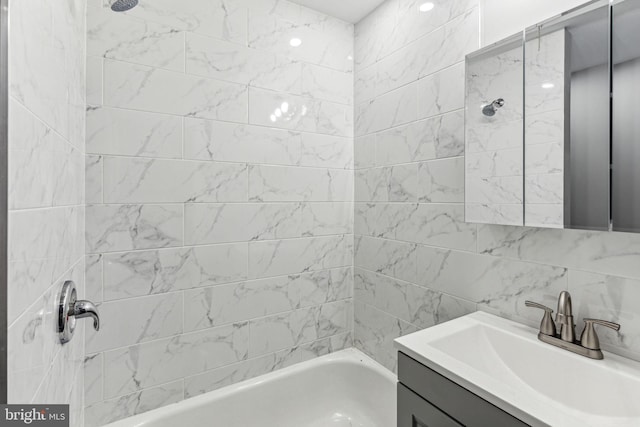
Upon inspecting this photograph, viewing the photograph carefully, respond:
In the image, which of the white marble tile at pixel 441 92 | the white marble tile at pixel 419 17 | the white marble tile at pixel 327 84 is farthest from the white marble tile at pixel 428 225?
the white marble tile at pixel 419 17

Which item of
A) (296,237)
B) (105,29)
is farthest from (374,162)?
(105,29)

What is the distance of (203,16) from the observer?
1.59m

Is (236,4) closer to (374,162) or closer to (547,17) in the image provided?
(374,162)

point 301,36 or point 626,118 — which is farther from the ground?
point 301,36

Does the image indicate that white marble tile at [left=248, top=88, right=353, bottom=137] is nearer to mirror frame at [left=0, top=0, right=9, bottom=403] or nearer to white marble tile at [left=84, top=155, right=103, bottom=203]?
white marble tile at [left=84, top=155, right=103, bottom=203]

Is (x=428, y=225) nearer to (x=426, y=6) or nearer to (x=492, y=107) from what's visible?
(x=492, y=107)

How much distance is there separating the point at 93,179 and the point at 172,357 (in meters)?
0.92

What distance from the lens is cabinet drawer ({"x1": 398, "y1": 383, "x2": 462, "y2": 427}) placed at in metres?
0.96

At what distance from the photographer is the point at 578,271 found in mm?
1063

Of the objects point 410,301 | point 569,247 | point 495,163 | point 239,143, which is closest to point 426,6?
point 495,163

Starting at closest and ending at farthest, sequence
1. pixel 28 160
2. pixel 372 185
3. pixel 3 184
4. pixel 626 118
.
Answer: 1. pixel 3 184
2. pixel 28 160
3. pixel 626 118
4. pixel 372 185

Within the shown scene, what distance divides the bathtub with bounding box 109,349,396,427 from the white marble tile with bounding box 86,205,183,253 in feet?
2.67

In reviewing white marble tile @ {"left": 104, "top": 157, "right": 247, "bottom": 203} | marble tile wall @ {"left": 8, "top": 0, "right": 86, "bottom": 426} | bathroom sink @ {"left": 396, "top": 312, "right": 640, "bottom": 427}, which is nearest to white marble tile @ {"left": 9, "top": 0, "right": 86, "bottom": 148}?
marble tile wall @ {"left": 8, "top": 0, "right": 86, "bottom": 426}

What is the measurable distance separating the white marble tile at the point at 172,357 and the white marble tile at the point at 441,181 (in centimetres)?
121
